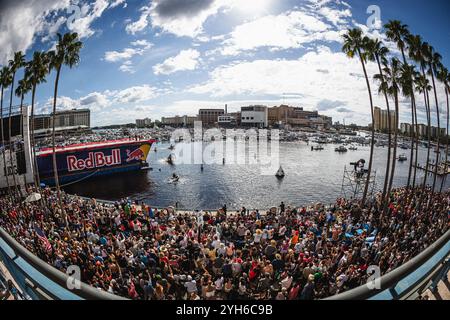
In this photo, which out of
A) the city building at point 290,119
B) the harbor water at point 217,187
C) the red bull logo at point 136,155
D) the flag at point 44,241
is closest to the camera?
the flag at point 44,241

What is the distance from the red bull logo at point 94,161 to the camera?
33281 millimetres

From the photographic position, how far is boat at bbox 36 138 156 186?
30.6m

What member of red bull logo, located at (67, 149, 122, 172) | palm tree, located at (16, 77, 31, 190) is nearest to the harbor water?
red bull logo, located at (67, 149, 122, 172)

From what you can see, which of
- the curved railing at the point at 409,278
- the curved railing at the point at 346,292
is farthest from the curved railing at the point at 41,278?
the curved railing at the point at 409,278

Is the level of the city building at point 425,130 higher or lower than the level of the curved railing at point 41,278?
higher

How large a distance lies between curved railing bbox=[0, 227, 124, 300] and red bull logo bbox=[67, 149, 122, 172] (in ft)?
105

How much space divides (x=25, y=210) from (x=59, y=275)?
500 inches

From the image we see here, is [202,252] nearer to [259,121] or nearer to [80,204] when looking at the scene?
[80,204]

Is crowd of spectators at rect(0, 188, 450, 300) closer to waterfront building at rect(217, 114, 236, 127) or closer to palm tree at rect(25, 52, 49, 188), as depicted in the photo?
palm tree at rect(25, 52, 49, 188)

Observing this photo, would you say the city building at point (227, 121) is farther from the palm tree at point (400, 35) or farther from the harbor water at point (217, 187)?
the palm tree at point (400, 35)

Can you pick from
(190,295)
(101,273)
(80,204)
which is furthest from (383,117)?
(80,204)

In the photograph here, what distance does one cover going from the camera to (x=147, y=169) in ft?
148

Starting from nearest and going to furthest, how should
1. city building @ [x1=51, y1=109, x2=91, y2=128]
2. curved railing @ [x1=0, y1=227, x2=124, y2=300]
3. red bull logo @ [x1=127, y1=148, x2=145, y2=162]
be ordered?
curved railing @ [x1=0, y1=227, x2=124, y2=300] < red bull logo @ [x1=127, y1=148, x2=145, y2=162] < city building @ [x1=51, y1=109, x2=91, y2=128]

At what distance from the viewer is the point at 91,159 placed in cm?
3516
